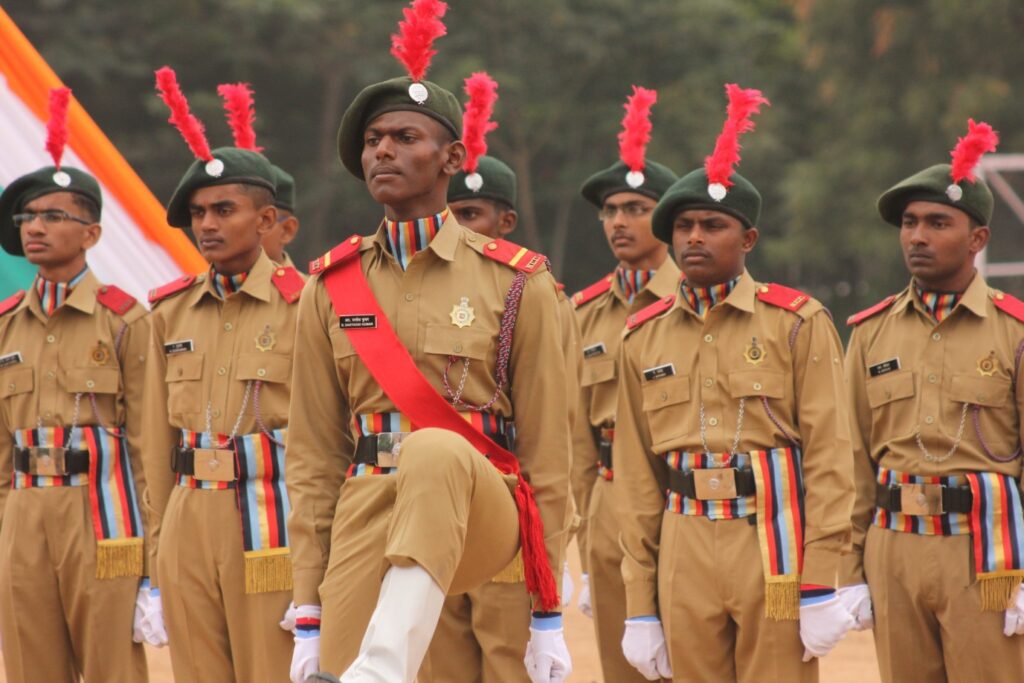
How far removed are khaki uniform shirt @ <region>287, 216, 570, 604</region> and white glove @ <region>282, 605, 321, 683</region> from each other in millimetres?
36

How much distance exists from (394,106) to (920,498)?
257 centimetres

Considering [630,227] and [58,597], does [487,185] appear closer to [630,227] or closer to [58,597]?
[630,227]

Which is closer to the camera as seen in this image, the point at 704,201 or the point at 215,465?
the point at 704,201

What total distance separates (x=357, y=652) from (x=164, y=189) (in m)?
24.3

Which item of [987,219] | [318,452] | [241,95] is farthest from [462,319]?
[241,95]

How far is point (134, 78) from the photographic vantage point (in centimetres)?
2802

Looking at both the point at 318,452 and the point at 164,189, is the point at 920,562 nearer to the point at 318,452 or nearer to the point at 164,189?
the point at 318,452

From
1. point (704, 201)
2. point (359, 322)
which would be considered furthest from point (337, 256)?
point (704, 201)

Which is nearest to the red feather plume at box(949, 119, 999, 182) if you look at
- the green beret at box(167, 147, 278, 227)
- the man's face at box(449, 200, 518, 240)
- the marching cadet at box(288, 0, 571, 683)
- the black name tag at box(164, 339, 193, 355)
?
the marching cadet at box(288, 0, 571, 683)

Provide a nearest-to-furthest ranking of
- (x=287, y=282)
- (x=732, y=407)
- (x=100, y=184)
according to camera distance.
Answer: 1. (x=732, y=407)
2. (x=287, y=282)
3. (x=100, y=184)

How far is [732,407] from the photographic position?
5.77 m

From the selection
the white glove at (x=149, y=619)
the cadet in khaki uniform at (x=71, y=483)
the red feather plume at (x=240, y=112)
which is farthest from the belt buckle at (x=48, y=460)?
the red feather plume at (x=240, y=112)

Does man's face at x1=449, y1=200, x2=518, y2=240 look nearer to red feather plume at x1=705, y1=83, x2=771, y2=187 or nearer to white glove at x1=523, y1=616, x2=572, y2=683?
red feather plume at x1=705, y1=83, x2=771, y2=187

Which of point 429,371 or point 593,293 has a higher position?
point 593,293
